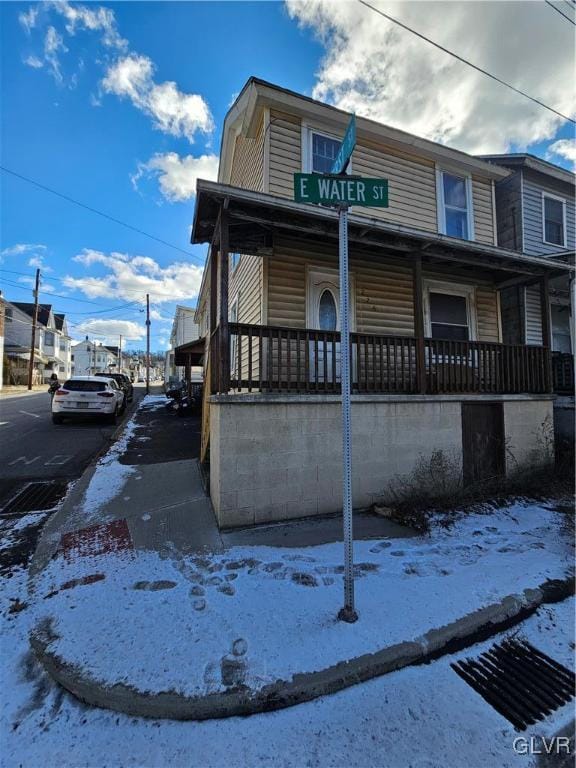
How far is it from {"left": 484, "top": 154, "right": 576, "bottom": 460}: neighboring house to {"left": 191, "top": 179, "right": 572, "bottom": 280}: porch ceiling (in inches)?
83.6

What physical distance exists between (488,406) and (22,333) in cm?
4845

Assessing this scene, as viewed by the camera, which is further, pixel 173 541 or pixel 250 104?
pixel 250 104

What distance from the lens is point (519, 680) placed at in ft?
6.95

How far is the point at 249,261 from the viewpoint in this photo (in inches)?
299

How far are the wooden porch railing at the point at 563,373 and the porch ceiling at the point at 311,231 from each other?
2.38m

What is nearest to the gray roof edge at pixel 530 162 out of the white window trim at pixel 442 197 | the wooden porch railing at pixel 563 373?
the white window trim at pixel 442 197

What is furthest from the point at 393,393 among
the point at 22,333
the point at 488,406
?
the point at 22,333

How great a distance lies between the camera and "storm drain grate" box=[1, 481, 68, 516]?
4535mm

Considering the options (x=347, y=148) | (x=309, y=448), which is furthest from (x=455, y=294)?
(x=347, y=148)

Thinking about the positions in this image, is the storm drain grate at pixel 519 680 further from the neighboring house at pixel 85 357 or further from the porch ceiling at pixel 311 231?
the neighboring house at pixel 85 357

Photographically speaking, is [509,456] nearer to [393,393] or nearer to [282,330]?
[393,393]

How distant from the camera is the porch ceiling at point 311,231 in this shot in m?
4.70

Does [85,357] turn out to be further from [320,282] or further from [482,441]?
[482,441]

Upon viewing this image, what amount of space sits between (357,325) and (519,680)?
588 cm
